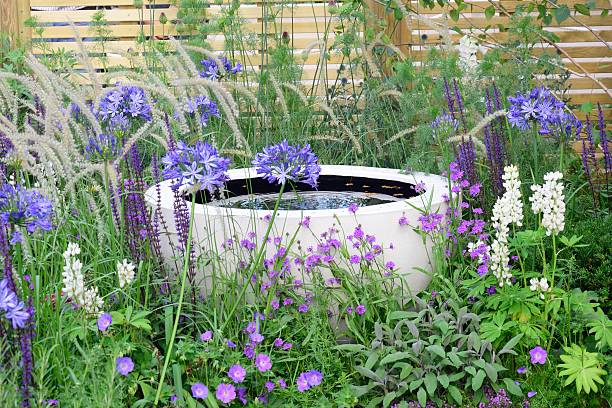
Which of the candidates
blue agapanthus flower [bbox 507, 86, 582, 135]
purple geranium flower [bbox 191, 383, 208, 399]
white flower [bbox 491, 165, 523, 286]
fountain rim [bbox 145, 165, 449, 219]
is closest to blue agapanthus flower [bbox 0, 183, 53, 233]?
purple geranium flower [bbox 191, 383, 208, 399]

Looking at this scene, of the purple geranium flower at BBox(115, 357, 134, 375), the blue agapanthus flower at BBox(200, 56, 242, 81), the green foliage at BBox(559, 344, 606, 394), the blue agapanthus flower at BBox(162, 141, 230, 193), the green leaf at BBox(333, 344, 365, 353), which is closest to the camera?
the purple geranium flower at BBox(115, 357, 134, 375)

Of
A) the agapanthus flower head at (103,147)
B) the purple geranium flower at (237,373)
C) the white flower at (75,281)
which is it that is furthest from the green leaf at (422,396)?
the agapanthus flower head at (103,147)

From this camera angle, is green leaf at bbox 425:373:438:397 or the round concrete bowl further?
the round concrete bowl

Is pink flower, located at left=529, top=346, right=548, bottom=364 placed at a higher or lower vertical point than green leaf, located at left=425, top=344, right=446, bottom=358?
lower

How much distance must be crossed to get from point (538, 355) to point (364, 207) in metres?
0.88

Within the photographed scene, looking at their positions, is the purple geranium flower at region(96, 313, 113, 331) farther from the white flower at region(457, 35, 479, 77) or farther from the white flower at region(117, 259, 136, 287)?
the white flower at region(457, 35, 479, 77)

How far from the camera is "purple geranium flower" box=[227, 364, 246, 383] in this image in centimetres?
272

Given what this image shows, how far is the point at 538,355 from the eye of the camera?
301 centimetres

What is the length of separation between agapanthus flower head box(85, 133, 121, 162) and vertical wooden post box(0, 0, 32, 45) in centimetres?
373

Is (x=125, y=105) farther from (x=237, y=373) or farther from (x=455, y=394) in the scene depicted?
(x=455, y=394)

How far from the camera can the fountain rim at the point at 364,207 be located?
3.37 metres

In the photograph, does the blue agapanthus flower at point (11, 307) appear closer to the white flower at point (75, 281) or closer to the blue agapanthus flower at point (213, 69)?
the white flower at point (75, 281)

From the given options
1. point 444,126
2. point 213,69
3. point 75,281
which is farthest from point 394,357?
point 213,69

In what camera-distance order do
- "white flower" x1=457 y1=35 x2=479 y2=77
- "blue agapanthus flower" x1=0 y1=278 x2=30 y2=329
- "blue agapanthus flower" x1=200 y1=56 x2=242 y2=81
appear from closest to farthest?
"blue agapanthus flower" x1=0 y1=278 x2=30 y2=329 → "blue agapanthus flower" x1=200 y1=56 x2=242 y2=81 → "white flower" x1=457 y1=35 x2=479 y2=77
